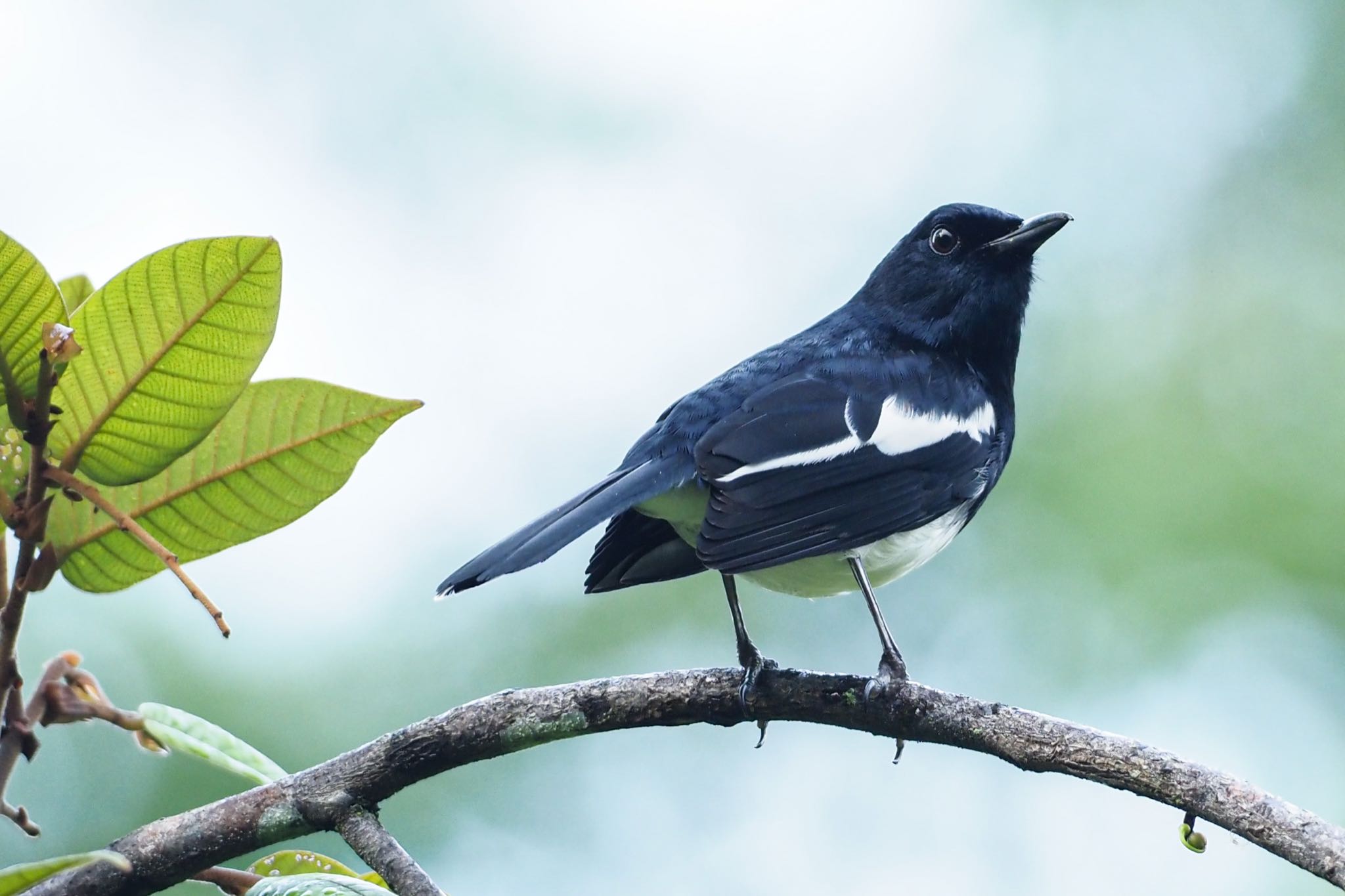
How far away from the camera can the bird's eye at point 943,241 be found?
3.80 m

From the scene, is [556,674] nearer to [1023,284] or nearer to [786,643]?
[786,643]

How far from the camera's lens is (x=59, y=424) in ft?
4.92

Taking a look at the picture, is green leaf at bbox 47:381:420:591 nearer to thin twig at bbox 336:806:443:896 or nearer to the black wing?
thin twig at bbox 336:806:443:896

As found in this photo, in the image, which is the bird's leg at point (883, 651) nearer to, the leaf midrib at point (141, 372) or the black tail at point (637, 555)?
the black tail at point (637, 555)

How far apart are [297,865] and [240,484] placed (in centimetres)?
51

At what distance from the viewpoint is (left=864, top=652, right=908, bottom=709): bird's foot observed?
206 centimetres

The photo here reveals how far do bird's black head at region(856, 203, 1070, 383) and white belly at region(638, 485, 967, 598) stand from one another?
0.63 metres

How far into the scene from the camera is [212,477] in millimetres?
1649

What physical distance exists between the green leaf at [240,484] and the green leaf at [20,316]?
188 millimetres

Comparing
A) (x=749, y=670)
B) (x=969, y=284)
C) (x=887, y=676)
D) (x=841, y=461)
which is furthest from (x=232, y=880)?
(x=969, y=284)

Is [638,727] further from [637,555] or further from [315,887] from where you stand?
[637,555]

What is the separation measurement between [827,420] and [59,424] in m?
2.01

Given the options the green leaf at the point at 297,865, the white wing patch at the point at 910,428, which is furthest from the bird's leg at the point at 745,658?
the green leaf at the point at 297,865

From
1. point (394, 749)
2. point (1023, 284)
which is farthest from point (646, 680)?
point (1023, 284)
